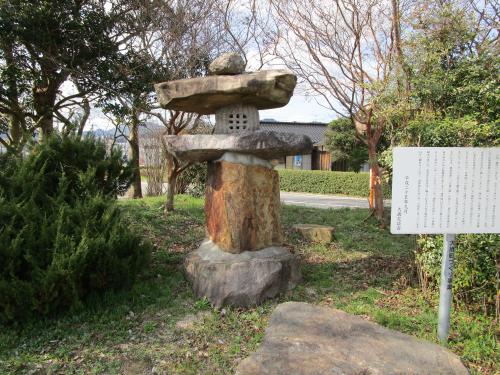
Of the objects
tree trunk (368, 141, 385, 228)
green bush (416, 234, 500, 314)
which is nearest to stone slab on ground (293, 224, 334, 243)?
tree trunk (368, 141, 385, 228)

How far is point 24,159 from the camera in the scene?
4512 millimetres

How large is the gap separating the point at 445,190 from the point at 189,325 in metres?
2.61

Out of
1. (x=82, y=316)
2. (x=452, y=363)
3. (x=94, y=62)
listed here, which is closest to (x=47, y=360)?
(x=82, y=316)

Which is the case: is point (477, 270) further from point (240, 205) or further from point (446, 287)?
point (240, 205)

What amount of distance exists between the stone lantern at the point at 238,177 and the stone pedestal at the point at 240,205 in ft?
0.04

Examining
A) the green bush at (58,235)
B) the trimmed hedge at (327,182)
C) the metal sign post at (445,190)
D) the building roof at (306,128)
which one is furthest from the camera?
the building roof at (306,128)

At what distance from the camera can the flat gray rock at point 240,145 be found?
4.33m

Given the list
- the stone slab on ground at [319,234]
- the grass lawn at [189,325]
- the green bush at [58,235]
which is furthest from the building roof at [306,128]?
the green bush at [58,235]

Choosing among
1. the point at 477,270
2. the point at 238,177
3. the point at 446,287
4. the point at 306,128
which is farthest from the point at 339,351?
the point at 306,128

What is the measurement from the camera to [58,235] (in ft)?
12.1

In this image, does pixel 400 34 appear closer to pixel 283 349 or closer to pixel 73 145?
pixel 73 145

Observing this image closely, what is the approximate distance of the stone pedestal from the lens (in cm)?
448

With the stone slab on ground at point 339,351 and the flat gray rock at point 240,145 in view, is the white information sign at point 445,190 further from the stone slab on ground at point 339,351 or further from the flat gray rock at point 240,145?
the flat gray rock at point 240,145

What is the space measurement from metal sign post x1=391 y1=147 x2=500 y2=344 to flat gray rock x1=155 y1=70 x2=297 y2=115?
174 centimetres
